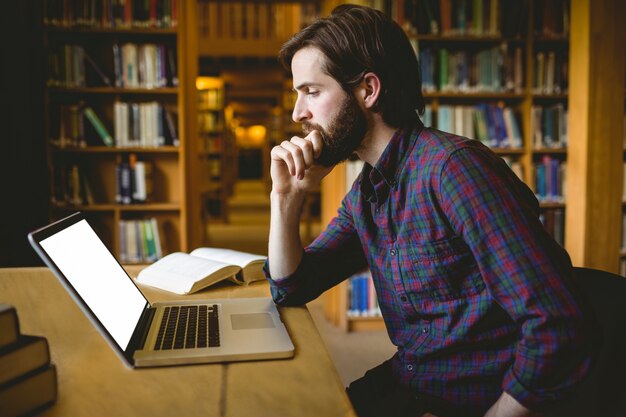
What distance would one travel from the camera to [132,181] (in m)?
3.44

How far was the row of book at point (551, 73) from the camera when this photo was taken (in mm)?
3357

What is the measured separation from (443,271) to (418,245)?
64mm

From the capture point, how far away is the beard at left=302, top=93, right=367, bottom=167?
3.68 feet

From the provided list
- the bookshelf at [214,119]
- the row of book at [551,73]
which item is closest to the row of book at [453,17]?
the row of book at [551,73]

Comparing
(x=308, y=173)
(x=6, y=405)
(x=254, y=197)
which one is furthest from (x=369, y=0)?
(x=254, y=197)

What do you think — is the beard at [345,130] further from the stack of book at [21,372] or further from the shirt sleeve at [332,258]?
the stack of book at [21,372]

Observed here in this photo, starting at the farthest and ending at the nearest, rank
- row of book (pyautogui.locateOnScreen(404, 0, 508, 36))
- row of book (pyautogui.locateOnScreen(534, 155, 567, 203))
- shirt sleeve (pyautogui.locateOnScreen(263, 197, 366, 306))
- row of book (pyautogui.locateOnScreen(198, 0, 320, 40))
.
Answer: row of book (pyautogui.locateOnScreen(198, 0, 320, 40)) < row of book (pyautogui.locateOnScreen(534, 155, 567, 203)) < row of book (pyautogui.locateOnScreen(404, 0, 508, 36)) < shirt sleeve (pyautogui.locateOnScreen(263, 197, 366, 306))

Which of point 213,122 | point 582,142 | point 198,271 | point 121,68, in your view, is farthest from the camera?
point 213,122

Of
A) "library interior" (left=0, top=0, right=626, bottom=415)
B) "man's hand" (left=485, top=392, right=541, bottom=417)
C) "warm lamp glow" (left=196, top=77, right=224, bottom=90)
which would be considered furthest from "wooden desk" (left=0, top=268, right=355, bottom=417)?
"warm lamp glow" (left=196, top=77, right=224, bottom=90)

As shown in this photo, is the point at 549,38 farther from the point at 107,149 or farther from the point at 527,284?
the point at 527,284

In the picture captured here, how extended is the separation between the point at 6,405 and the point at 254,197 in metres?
11.0

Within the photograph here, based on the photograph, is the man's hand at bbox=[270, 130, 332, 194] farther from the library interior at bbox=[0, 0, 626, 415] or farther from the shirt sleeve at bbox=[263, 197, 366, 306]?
the library interior at bbox=[0, 0, 626, 415]

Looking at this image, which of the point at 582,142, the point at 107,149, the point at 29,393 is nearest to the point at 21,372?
the point at 29,393

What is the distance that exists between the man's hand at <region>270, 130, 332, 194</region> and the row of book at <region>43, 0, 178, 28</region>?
2.50 meters
